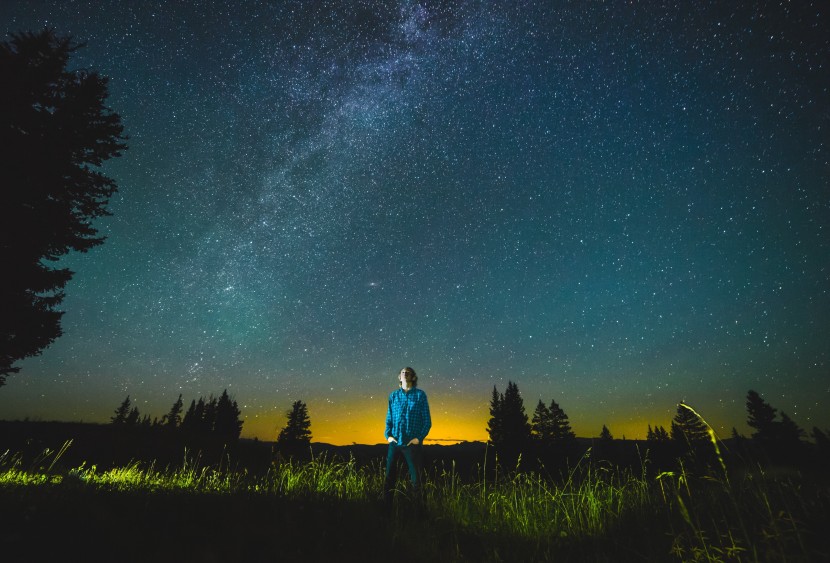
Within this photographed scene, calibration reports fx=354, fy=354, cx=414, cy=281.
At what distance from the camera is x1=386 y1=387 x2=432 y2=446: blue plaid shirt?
5.09 metres

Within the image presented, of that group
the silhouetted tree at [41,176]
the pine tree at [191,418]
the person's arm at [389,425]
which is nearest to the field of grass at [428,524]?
the person's arm at [389,425]

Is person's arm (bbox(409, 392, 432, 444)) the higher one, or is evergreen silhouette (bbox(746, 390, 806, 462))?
evergreen silhouette (bbox(746, 390, 806, 462))

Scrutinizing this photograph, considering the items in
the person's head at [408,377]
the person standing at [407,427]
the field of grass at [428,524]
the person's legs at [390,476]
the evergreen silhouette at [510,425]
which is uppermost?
the evergreen silhouette at [510,425]

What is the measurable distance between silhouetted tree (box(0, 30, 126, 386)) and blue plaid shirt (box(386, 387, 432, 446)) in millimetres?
11481

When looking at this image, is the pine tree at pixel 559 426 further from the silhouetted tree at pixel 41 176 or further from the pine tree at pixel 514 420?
the silhouetted tree at pixel 41 176

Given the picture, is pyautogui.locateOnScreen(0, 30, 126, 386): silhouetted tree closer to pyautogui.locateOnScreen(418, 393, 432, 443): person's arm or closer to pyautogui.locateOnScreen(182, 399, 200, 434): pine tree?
pyautogui.locateOnScreen(418, 393, 432, 443): person's arm

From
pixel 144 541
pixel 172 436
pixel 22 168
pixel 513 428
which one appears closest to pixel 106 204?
pixel 22 168

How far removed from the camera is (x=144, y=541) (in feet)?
8.33

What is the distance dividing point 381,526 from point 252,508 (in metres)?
1.36

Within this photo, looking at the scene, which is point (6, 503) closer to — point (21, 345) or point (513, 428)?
point (21, 345)

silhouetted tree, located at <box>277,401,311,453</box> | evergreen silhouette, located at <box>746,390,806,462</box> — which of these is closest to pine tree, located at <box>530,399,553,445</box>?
evergreen silhouette, located at <box>746,390,806,462</box>

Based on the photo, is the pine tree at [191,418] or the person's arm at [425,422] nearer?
the person's arm at [425,422]

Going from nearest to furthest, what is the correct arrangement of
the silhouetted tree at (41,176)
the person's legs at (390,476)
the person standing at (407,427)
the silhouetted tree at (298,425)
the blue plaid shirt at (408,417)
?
the person's legs at (390,476) → the person standing at (407,427) → the blue plaid shirt at (408,417) → the silhouetted tree at (41,176) → the silhouetted tree at (298,425)

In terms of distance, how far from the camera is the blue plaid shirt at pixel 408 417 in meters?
5.09
